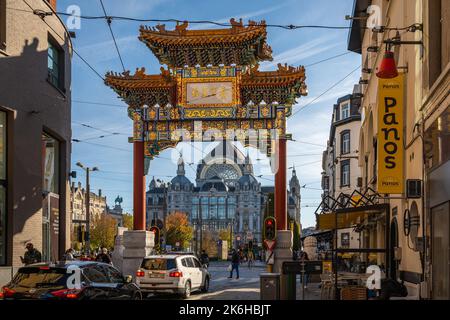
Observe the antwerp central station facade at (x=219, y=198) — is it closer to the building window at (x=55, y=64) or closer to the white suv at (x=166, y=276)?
the building window at (x=55, y=64)

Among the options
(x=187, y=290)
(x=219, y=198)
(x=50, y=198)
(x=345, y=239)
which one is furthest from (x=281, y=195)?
(x=219, y=198)

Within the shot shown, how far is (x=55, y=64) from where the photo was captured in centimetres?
2617

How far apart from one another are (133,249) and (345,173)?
27.3m

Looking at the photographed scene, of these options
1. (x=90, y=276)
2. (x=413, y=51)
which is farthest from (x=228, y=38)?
(x=90, y=276)

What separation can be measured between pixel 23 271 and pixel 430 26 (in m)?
10.1

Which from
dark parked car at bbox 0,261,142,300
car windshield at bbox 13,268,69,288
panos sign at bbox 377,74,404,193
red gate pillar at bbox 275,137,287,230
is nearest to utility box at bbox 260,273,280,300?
panos sign at bbox 377,74,404,193

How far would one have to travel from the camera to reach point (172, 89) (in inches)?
1336

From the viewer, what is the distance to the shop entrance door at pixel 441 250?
991cm

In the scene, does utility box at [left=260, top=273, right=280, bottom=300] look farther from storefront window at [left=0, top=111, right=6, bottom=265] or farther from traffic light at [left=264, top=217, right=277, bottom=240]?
traffic light at [left=264, top=217, right=277, bottom=240]
